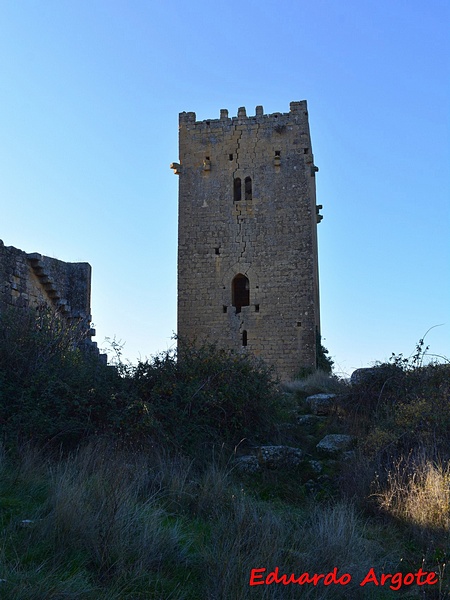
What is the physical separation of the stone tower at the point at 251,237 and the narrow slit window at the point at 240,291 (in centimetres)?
3

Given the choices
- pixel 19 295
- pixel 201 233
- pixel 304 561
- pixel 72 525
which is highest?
pixel 201 233

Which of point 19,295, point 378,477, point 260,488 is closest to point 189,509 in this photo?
point 260,488

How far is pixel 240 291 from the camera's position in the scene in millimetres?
19453

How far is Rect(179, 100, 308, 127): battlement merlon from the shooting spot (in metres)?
19.4

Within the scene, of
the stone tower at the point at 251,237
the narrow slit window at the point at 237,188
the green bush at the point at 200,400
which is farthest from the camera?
the narrow slit window at the point at 237,188

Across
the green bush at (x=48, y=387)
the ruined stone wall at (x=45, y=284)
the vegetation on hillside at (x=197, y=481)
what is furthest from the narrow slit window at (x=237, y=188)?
the green bush at (x=48, y=387)

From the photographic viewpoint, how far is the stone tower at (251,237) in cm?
1845

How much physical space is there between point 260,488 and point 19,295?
22.1ft

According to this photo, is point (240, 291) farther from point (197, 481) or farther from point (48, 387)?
point (197, 481)

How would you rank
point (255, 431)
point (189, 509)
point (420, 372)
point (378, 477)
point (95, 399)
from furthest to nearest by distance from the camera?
point (420, 372) → point (255, 431) → point (95, 399) → point (378, 477) → point (189, 509)

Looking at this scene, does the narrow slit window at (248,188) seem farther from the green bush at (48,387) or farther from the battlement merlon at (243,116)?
the green bush at (48,387)

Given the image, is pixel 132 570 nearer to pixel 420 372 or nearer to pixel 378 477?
pixel 378 477

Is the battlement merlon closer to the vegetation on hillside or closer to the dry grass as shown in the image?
the vegetation on hillside

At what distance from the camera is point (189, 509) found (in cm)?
597
